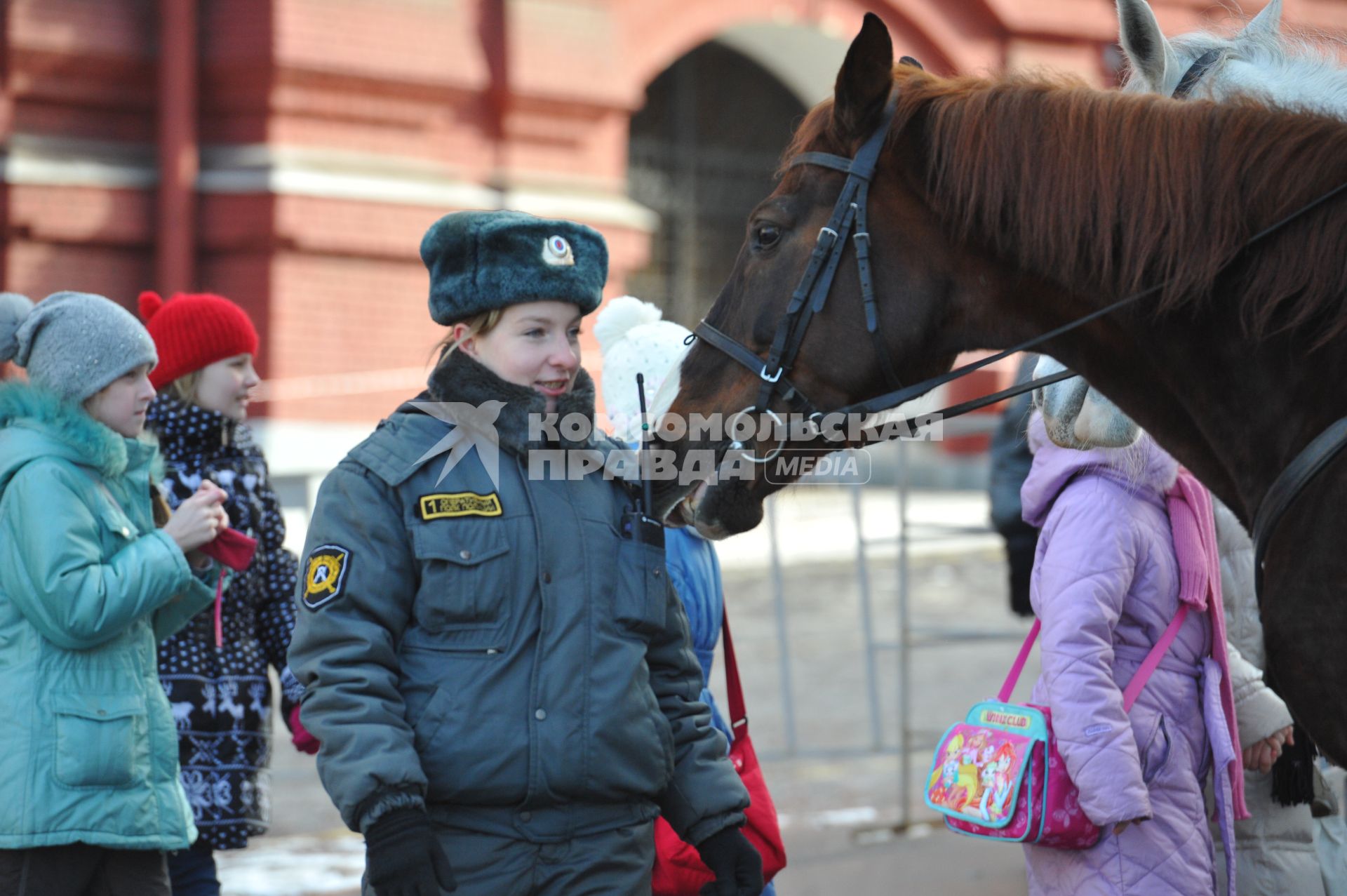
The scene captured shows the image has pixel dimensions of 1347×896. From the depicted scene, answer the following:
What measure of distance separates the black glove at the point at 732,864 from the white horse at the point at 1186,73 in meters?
1.13

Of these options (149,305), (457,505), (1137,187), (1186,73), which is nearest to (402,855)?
(457,505)

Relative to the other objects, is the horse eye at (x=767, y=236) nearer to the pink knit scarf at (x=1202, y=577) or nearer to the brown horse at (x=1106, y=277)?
the brown horse at (x=1106, y=277)

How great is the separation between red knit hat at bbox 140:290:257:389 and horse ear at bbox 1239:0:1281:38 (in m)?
2.49

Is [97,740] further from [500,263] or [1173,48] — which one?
[1173,48]

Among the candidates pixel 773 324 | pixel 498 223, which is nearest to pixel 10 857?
pixel 498 223

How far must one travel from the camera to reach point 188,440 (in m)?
3.78

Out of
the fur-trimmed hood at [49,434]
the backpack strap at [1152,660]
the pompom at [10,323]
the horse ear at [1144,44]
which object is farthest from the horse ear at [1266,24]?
the pompom at [10,323]

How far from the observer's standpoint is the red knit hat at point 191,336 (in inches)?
148

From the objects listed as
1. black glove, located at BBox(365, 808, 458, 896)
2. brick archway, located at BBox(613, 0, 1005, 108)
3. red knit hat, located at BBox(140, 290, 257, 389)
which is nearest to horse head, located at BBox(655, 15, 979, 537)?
black glove, located at BBox(365, 808, 458, 896)

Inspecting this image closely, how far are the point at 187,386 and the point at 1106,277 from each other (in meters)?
2.43

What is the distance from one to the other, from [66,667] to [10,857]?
0.39 meters

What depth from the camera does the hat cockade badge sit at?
2432 mm

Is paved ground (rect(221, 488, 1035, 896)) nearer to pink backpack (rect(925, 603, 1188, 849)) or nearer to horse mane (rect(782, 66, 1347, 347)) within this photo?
pink backpack (rect(925, 603, 1188, 849))

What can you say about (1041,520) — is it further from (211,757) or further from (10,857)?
(10,857)
